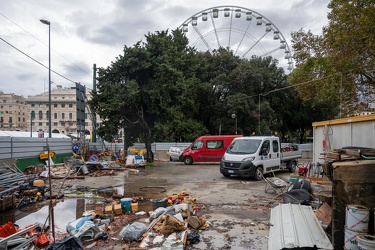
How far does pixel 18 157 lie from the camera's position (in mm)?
13398

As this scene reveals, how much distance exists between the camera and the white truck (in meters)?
12.1

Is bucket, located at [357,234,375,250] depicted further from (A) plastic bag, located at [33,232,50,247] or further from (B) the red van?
(B) the red van

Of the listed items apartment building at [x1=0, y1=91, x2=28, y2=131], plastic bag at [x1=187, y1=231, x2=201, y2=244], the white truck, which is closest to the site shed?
the white truck

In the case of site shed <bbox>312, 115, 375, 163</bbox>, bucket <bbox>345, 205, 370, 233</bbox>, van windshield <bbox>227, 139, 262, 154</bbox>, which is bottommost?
bucket <bbox>345, 205, 370, 233</bbox>

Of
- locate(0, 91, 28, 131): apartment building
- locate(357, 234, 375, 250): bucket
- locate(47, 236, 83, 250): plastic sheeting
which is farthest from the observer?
locate(0, 91, 28, 131): apartment building

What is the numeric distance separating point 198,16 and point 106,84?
18.8 metres

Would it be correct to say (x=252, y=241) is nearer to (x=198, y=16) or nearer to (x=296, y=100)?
(x=198, y=16)

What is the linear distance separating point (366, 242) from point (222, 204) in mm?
5004

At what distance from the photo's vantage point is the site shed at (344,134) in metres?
7.12

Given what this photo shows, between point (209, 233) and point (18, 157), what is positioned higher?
point (18, 157)

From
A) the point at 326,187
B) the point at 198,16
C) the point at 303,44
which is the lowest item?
the point at 326,187

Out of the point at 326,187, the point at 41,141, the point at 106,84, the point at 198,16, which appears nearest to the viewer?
the point at 326,187

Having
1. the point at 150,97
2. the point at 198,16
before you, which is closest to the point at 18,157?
the point at 150,97

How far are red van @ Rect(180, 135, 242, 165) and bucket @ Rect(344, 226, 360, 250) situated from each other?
52.2ft
